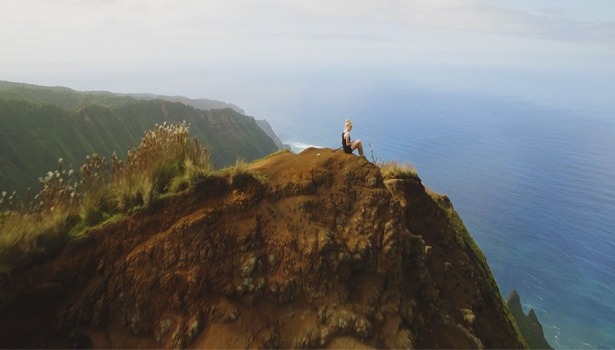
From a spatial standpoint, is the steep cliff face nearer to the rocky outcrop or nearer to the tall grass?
the tall grass

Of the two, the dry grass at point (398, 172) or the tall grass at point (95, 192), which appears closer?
the tall grass at point (95, 192)

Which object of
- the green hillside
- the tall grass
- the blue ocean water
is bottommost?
the blue ocean water

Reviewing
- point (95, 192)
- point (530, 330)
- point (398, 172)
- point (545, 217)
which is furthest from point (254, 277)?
point (545, 217)

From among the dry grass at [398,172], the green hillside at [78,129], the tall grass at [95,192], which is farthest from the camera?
the green hillside at [78,129]

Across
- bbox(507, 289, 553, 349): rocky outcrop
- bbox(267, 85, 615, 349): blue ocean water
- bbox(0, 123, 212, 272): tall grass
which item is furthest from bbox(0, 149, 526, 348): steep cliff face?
bbox(507, 289, 553, 349): rocky outcrop

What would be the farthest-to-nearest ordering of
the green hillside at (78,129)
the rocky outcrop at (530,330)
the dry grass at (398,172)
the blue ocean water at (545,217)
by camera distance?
the blue ocean water at (545,217)
the green hillside at (78,129)
the rocky outcrop at (530,330)
the dry grass at (398,172)

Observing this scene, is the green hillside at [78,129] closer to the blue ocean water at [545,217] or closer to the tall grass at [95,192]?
the tall grass at [95,192]

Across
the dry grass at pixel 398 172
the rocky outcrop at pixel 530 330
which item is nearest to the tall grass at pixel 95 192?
the dry grass at pixel 398 172
